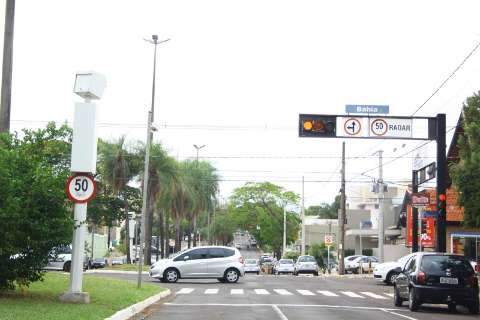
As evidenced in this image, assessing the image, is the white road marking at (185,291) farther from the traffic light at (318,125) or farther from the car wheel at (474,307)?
the car wheel at (474,307)

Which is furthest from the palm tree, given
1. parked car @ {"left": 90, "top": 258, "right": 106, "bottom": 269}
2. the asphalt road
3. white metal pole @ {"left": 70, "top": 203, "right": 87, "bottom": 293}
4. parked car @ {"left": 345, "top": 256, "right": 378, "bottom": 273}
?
white metal pole @ {"left": 70, "top": 203, "right": 87, "bottom": 293}


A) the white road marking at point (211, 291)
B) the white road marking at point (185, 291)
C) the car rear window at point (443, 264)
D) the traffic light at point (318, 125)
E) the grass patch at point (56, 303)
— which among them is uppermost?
the traffic light at point (318, 125)

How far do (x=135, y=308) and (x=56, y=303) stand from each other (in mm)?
2073

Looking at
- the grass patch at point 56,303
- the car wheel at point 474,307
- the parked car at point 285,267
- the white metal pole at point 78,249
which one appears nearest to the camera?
the grass patch at point 56,303

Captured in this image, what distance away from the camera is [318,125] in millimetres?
24047

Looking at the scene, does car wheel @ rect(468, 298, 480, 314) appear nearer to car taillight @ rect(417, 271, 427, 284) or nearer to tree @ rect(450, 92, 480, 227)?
car taillight @ rect(417, 271, 427, 284)

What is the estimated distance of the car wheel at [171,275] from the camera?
31203mm

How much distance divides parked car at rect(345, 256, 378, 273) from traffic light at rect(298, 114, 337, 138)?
32887 mm

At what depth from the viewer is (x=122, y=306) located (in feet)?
51.7

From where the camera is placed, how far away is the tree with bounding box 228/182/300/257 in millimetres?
94375

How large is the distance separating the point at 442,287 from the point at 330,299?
5100 millimetres

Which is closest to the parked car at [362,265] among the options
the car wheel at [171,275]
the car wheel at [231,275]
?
the car wheel at [231,275]

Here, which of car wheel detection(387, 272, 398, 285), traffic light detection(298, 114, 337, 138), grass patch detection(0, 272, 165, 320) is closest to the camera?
grass patch detection(0, 272, 165, 320)

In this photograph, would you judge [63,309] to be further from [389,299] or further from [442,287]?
[389,299]
